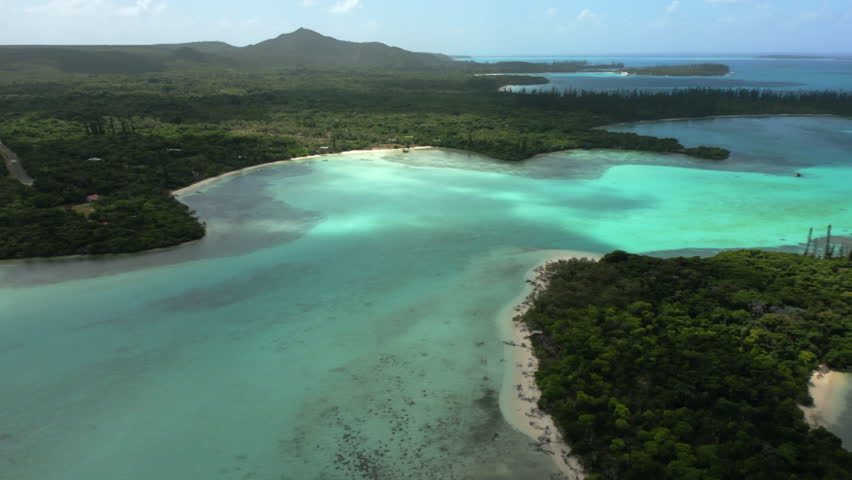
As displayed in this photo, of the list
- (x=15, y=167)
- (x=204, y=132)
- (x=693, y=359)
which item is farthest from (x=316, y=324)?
(x=204, y=132)

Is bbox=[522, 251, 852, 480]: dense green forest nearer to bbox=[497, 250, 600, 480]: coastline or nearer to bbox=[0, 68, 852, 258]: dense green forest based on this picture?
bbox=[497, 250, 600, 480]: coastline

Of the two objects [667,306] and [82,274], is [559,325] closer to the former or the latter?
[667,306]

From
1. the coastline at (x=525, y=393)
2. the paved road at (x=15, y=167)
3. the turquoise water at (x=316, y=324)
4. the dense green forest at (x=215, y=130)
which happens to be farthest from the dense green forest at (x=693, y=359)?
the paved road at (x=15, y=167)

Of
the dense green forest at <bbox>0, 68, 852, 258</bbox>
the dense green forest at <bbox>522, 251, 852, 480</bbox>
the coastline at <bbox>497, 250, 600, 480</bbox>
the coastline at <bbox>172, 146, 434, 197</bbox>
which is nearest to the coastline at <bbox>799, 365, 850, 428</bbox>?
the dense green forest at <bbox>522, 251, 852, 480</bbox>

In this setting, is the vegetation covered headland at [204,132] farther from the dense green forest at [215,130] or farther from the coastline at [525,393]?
the coastline at [525,393]

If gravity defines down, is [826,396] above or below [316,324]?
below

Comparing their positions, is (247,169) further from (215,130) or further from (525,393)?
(525,393)
